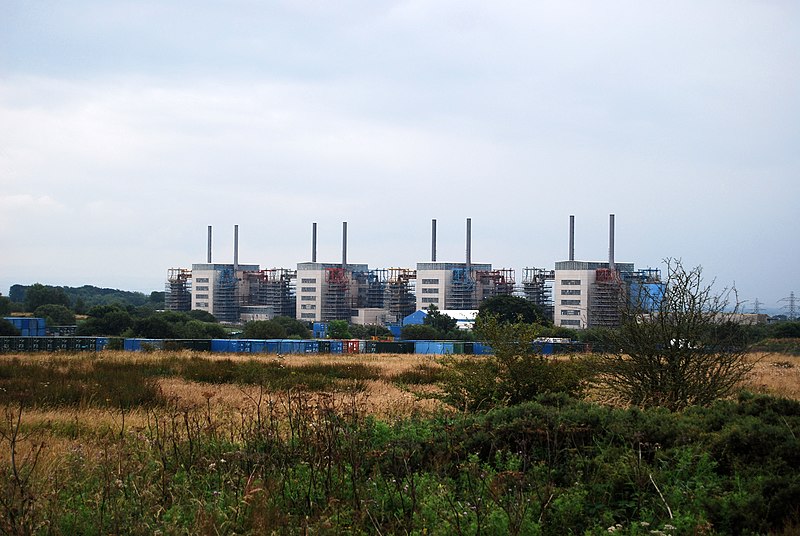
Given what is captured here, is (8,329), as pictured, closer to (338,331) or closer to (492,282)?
(338,331)

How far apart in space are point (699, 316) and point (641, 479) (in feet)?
23.5

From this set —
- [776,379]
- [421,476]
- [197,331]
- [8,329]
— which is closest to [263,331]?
[197,331]

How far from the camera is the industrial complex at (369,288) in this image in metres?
105

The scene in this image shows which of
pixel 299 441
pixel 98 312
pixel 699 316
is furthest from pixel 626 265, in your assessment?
pixel 299 441

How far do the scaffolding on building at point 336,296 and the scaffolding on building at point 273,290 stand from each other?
23.9 feet

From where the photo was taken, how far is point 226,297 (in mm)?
124375

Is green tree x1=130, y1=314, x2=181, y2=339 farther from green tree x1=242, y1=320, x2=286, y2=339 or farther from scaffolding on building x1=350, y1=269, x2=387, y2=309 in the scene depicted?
scaffolding on building x1=350, y1=269, x2=387, y2=309

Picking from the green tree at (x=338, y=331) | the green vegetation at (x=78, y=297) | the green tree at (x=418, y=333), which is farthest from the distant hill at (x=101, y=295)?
the green tree at (x=418, y=333)

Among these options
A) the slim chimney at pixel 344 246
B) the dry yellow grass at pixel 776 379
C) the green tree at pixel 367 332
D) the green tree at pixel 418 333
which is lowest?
the green tree at pixel 367 332

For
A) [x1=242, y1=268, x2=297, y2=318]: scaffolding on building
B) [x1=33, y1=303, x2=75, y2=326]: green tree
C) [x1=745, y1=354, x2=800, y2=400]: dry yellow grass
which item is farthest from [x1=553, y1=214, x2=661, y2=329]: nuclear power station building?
[x1=745, y1=354, x2=800, y2=400]: dry yellow grass

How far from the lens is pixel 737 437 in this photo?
7035 millimetres

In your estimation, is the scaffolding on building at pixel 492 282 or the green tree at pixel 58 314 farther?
the scaffolding on building at pixel 492 282

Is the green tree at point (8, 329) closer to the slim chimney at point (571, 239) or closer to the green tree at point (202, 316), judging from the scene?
the green tree at point (202, 316)

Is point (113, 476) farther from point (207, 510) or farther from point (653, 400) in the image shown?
point (653, 400)
